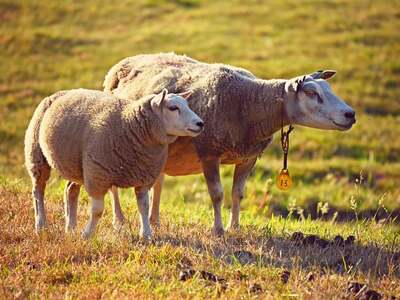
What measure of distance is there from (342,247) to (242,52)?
45.9 feet

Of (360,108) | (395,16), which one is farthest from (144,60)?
(395,16)

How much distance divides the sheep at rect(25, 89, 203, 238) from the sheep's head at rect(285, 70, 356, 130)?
Result: 116 cm

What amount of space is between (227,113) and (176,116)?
101 cm

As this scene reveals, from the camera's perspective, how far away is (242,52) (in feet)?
69.8

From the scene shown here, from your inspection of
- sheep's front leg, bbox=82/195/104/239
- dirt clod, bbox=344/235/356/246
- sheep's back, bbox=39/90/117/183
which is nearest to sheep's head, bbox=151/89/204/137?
sheep's back, bbox=39/90/117/183

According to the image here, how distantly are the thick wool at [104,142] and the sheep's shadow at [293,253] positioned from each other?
2.30 feet

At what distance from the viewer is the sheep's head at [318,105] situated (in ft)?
26.1

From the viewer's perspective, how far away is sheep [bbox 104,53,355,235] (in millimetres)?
8062

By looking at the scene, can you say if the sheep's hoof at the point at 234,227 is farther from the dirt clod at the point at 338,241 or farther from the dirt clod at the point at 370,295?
the dirt clod at the point at 370,295

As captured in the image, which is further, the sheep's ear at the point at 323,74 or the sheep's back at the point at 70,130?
the sheep's ear at the point at 323,74

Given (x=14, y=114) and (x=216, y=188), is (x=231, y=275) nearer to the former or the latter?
(x=216, y=188)

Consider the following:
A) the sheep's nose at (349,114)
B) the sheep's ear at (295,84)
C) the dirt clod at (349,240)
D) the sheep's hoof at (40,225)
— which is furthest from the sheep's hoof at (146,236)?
the sheep's nose at (349,114)

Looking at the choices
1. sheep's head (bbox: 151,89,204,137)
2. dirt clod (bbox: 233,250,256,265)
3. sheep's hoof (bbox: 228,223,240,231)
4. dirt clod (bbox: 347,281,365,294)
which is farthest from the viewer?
sheep's hoof (bbox: 228,223,240,231)

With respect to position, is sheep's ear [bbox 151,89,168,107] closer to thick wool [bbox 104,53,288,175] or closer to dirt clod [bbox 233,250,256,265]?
thick wool [bbox 104,53,288,175]
